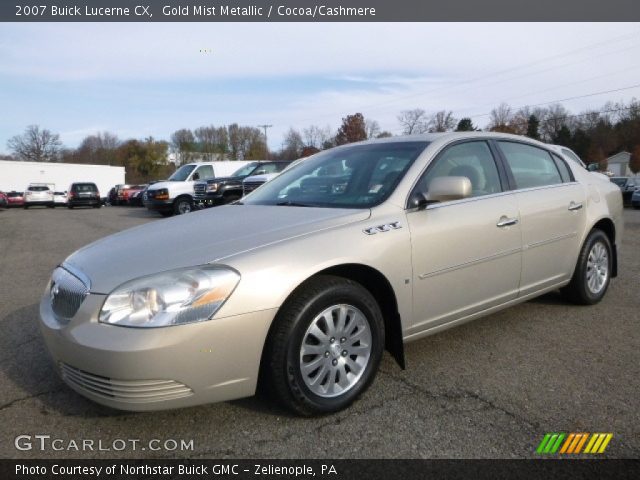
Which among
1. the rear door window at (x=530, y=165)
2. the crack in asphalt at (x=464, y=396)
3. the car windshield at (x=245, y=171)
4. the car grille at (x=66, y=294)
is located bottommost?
the crack in asphalt at (x=464, y=396)

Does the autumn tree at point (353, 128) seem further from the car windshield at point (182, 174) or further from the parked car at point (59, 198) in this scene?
the car windshield at point (182, 174)

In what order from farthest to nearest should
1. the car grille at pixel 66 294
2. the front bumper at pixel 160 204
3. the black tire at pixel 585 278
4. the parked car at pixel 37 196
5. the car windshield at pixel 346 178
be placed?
1. the parked car at pixel 37 196
2. the front bumper at pixel 160 204
3. the black tire at pixel 585 278
4. the car windshield at pixel 346 178
5. the car grille at pixel 66 294

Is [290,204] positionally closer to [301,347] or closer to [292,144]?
[301,347]

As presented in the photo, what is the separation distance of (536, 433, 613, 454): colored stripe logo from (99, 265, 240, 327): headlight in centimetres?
167

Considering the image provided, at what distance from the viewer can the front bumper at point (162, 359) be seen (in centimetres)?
216

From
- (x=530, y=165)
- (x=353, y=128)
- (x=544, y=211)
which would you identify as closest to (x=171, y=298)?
(x=544, y=211)

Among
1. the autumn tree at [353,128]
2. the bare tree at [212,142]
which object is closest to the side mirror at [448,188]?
the autumn tree at [353,128]

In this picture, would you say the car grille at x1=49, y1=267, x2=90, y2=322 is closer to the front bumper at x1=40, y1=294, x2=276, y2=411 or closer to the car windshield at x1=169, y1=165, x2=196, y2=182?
the front bumper at x1=40, y1=294, x2=276, y2=411

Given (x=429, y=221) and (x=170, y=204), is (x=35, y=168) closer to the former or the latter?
(x=170, y=204)

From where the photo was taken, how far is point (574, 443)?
2297 mm
